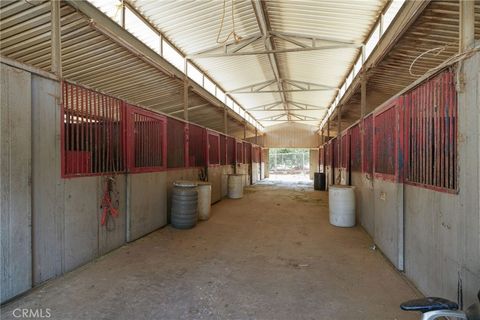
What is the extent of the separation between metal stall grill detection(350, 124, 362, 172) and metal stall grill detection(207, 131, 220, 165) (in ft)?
12.0

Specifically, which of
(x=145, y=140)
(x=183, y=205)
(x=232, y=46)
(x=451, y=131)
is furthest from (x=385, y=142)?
(x=232, y=46)

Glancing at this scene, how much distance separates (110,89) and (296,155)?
22.0m

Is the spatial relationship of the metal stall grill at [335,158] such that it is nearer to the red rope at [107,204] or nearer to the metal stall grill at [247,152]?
the metal stall grill at [247,152]

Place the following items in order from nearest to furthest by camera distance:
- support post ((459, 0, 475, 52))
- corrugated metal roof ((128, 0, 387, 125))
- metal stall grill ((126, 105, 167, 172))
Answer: support post ((459, 0, 475, 52)), metal stall grill ((126, 105, 167, 172)), corrugated metal roof ((128, 0, 387, 125))

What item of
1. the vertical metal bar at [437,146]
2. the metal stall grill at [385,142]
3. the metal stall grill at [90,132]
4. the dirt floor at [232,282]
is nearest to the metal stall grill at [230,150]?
→ the dirt floor at [232,282]

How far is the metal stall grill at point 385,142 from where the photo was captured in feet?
10.3

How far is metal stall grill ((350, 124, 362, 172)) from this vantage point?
5.11 meters

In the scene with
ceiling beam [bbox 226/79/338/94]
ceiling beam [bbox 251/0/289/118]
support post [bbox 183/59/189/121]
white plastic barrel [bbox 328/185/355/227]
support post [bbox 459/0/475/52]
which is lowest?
white plastic barrel [bbox 328/185/355/227]

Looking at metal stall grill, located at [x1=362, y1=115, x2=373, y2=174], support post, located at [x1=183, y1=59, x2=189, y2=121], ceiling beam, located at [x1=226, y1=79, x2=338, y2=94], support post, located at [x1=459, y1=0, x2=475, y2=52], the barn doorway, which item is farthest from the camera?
the barn doorway

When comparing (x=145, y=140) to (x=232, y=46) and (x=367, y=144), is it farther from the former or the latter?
(x=367, y=144)

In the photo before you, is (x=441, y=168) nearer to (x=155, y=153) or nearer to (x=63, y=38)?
(x=155, y=153)

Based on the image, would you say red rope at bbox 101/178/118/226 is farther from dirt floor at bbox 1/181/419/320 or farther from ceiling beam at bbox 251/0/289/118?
ceiling beam at bbox 251/0/289/118

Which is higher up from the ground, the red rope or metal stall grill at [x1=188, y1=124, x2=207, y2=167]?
metal stall grill at [x1=188, y1=124, x2=207, y2=167]

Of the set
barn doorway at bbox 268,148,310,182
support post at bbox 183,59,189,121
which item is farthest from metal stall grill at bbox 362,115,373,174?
barn doorway at bbox 268,148,310,182
